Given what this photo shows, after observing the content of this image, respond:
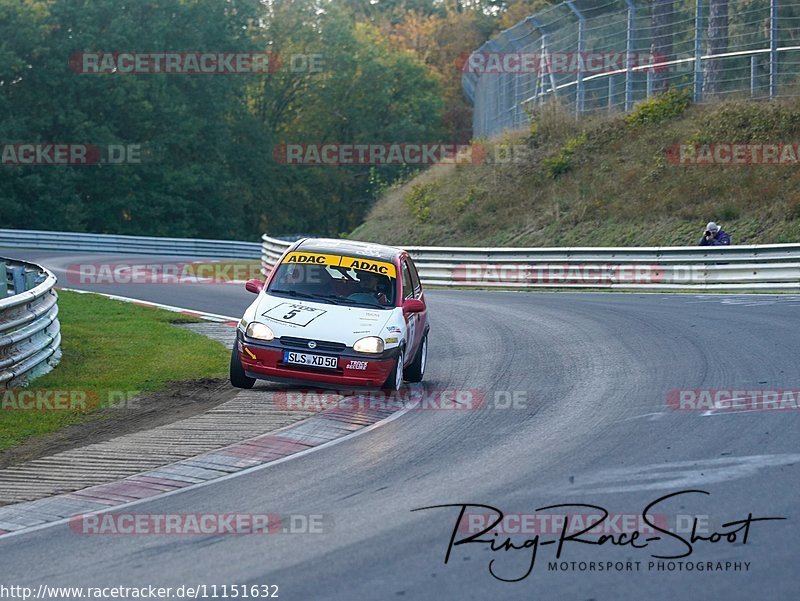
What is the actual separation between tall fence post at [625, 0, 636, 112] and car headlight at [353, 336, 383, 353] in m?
22.4

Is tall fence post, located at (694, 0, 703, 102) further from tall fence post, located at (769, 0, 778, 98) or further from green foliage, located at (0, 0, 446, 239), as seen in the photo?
green foliage, located at (0, 0, 446, 239)

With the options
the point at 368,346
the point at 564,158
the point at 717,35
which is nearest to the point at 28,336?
the point at 368,346

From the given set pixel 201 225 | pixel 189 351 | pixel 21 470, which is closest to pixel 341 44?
pixel 201 225

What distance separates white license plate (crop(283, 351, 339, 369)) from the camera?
466 inches

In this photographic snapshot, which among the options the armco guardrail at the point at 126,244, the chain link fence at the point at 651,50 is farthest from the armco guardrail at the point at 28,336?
the armco guardrail at the point at 126,244

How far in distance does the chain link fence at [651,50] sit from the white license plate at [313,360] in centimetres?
2203

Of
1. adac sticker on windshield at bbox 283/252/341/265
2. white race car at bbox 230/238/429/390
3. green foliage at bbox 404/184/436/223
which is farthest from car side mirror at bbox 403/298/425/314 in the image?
green foliage at bbox 404/184/436/223

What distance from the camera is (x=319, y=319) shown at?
40.0ft

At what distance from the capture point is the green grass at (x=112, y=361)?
11.1 meters

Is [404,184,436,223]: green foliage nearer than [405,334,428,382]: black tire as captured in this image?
No

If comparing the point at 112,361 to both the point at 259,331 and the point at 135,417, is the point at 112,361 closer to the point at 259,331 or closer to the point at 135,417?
the point at 259,331

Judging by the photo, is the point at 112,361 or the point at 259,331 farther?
the point at 112,361

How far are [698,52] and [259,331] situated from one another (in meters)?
23.5

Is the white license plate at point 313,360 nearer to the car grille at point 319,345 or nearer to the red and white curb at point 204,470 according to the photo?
the car grille at point 319,345
